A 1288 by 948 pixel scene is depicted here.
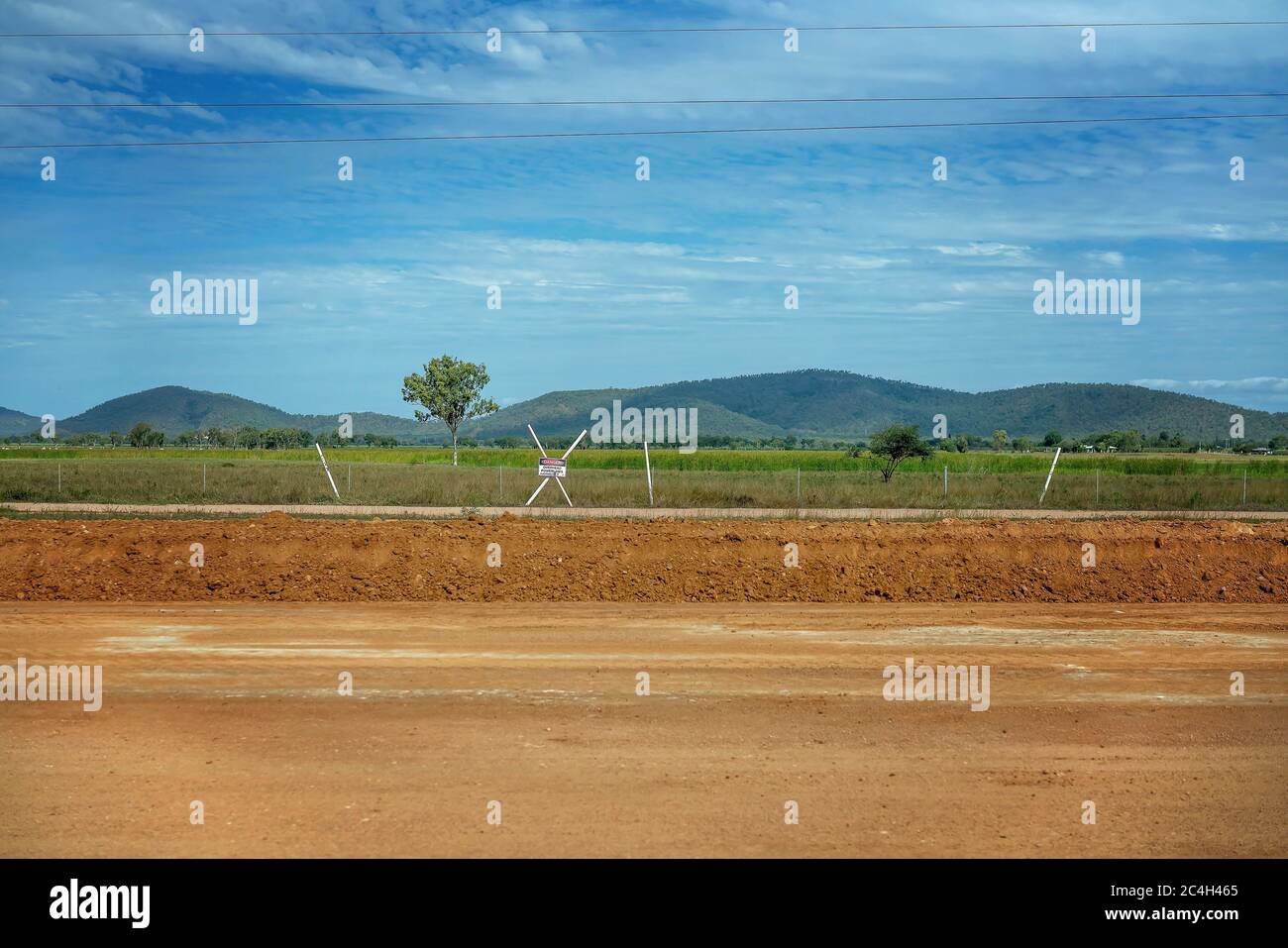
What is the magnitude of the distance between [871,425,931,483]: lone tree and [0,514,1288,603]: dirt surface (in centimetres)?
2603

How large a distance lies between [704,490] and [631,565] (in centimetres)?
1733

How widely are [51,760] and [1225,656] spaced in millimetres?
12500

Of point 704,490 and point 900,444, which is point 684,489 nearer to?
point 704,490

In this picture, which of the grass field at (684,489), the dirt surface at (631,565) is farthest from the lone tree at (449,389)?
the dirt surface at (631,565)

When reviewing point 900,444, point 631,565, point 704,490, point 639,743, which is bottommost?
point 639,743

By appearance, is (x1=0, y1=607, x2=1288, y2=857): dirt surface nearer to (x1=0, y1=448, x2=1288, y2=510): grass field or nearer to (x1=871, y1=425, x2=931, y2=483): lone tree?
(x1=0, y1=448, x2=1288, y2=510): grass field

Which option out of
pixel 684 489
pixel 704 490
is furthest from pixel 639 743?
pixel 684 489

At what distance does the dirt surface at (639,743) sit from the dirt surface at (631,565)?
292 centimetres

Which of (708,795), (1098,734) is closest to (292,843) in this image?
(708,795)

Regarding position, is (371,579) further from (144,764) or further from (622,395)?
(622,395)

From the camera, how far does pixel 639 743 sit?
8.70 metres

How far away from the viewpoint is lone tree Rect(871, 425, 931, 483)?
46.2m

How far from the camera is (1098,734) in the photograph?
A: 9.08 m
